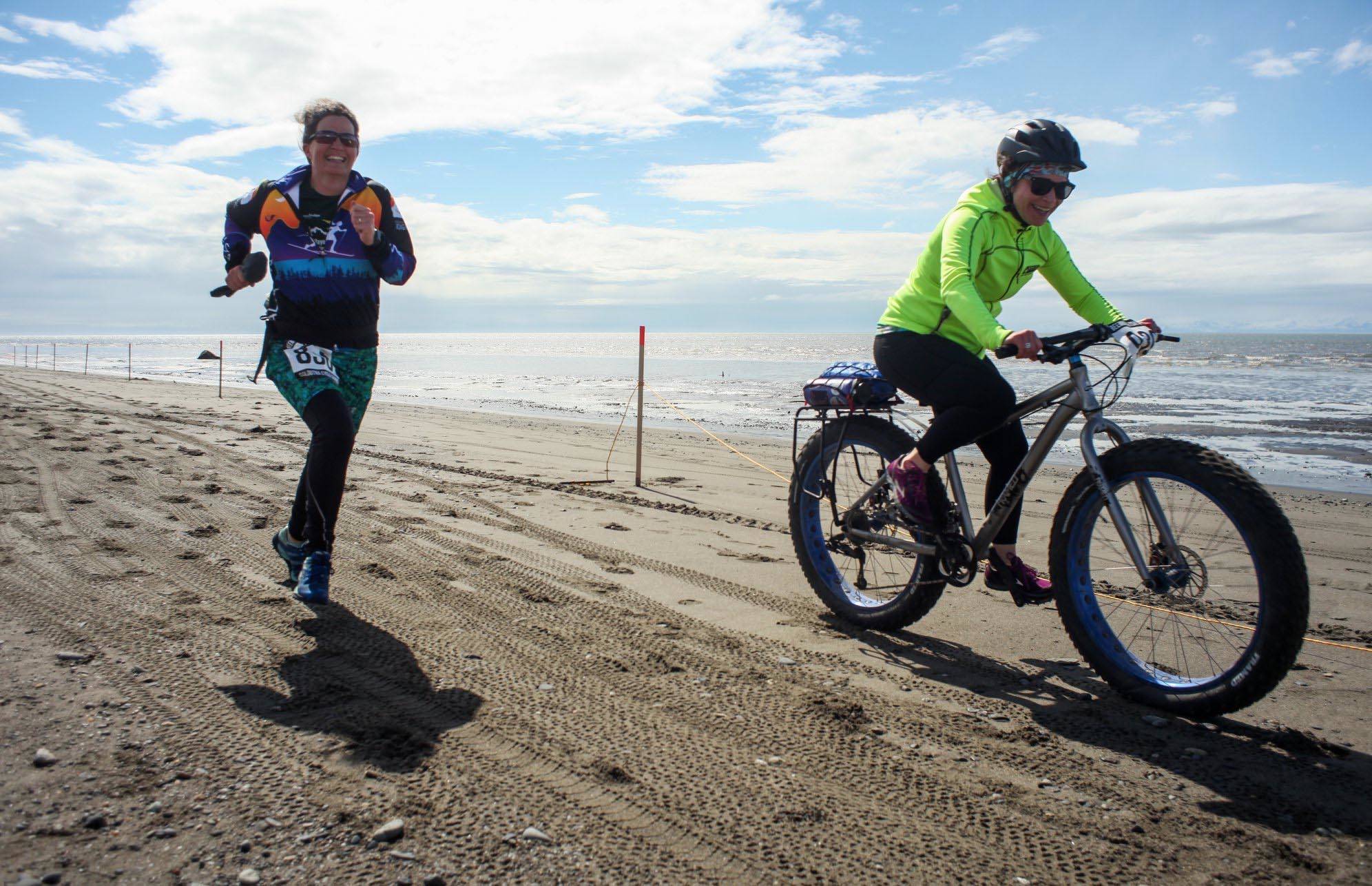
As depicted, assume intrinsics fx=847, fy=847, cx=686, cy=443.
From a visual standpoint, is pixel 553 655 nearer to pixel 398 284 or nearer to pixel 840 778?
pixel 840 778

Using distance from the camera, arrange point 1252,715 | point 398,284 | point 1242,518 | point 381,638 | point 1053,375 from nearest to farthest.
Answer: point 1242,518 → point 1252,715 → point 381,638 → point 398,284 → point 1053,375

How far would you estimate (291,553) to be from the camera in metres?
3.95

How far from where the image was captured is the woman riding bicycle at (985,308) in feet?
10.7

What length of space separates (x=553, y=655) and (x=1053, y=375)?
2493 cm

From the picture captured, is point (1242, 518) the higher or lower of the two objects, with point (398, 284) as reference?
lower

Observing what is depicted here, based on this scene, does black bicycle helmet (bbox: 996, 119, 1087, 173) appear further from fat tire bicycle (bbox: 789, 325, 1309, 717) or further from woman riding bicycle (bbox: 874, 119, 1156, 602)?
fat tire bicycle (bbox: 789, 325, 1309, 717)

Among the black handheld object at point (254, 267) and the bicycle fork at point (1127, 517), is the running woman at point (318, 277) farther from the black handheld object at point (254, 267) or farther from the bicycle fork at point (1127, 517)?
the bicycle fork at point (1127, 517)

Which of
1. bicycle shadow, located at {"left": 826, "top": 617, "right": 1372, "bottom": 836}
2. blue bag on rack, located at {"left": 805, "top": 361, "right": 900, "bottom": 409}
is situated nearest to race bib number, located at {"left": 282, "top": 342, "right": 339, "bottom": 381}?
blue bag on rack, located at {"left": 805, "top": 361, "right": 900, "bottom": 409}

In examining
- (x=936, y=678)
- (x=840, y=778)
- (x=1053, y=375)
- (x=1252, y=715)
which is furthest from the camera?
(x=1053, y=375)

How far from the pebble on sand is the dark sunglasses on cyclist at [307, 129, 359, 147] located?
9.31ft

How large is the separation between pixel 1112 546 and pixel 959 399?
0.81 meters

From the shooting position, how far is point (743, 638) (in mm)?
3506

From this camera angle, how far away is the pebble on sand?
195 centimetres

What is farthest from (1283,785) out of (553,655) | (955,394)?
(553,655)
